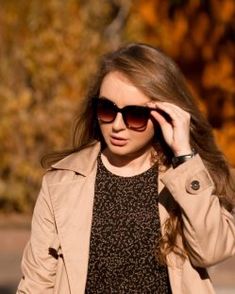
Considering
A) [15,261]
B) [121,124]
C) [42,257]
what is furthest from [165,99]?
[15,261]

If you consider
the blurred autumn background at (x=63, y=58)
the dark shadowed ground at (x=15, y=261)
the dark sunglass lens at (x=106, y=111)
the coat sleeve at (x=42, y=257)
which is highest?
the blurred autumn background at (x=63, y=58)

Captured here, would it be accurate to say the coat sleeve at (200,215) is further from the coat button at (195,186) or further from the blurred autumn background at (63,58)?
the blurred autumn background at (63,58)

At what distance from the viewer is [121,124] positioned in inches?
125

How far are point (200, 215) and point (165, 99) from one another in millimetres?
425

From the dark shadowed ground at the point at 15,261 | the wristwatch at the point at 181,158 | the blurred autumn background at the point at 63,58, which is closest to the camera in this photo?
the wristwatch at the point at 181,158

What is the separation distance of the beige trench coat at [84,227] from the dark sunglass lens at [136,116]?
20 centimetres

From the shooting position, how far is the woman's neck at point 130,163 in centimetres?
332

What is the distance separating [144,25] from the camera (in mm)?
12859

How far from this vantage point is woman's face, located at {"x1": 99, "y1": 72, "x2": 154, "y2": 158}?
3178 millimetres

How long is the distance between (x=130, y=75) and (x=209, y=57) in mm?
10032

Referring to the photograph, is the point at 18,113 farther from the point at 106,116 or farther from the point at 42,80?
the point at 106,116

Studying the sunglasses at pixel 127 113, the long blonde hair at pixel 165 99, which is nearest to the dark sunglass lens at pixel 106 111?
the sunglasses at pixel 127 113

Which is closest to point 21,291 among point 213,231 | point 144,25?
point 213,231

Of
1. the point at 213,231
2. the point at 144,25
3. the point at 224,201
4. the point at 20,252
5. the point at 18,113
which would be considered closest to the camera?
the point at 213,231
